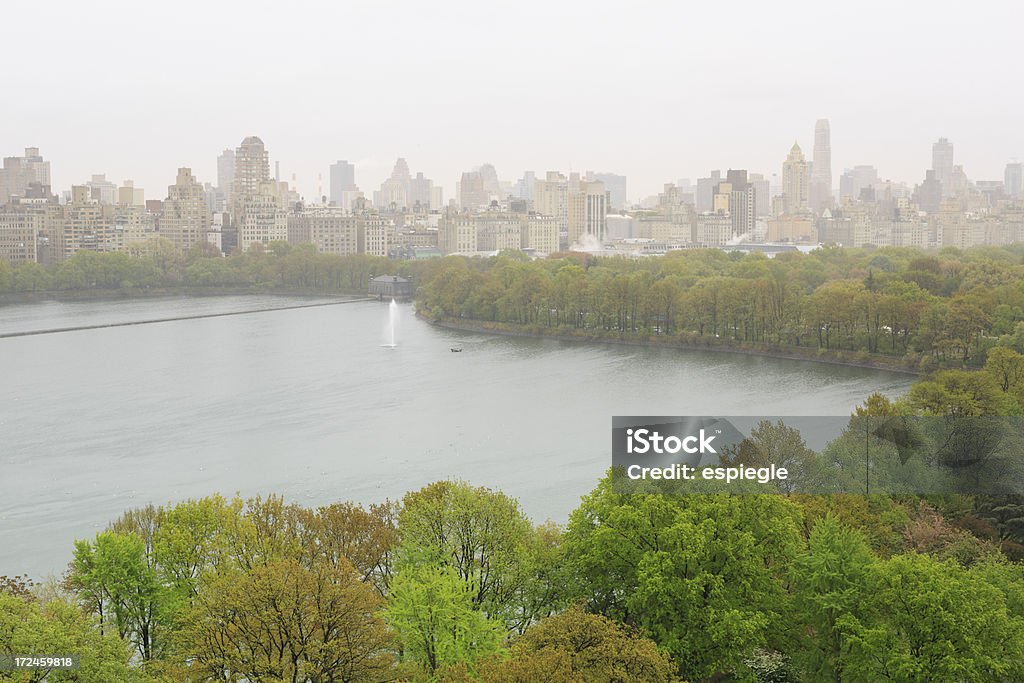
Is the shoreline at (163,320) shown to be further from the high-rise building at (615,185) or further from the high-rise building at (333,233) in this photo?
the high-rise building at (615,185)

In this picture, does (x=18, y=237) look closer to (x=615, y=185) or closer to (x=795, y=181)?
(x=795, y=181)

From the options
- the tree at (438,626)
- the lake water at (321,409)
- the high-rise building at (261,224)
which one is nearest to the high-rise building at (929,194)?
the high-rise building at (261,224)

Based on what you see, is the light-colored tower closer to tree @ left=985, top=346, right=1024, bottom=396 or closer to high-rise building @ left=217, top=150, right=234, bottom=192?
high-rise building @ left=217, top=150, right=234, bottom=192

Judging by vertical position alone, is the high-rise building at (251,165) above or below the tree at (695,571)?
above

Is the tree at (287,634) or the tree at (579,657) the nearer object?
the tree at (579,657)

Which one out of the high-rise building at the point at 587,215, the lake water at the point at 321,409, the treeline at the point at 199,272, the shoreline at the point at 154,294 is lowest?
the lake water at the point at 321,409

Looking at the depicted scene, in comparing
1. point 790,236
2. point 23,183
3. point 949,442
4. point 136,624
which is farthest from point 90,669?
point 23,183
